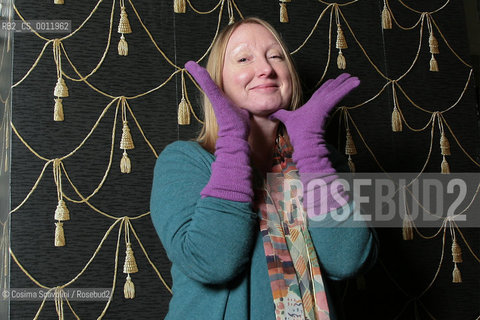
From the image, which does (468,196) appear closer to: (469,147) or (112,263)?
(469,147)

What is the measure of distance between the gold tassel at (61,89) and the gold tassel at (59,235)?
0.35 m

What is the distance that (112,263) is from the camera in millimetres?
1301

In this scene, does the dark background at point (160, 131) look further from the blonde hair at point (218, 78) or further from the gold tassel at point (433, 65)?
the blonde hair at point (218, 78)

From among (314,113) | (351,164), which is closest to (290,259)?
(314,113)

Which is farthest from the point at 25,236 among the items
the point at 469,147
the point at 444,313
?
the point at 469,147

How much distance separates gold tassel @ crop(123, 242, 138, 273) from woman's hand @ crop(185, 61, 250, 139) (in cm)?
55

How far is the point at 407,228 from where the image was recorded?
5.02ft

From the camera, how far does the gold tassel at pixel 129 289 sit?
1.29 m

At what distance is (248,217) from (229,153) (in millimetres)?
126

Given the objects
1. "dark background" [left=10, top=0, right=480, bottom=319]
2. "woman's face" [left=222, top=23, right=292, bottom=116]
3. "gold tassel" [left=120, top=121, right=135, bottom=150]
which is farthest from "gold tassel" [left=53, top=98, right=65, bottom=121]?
"woman's face" [left=222, top=23, right=292, bottom=116]

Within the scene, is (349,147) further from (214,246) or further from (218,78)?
(214,246)

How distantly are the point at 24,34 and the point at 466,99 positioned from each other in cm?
140

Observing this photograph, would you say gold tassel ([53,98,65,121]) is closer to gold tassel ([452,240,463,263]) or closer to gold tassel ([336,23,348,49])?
gold tassel ([336,23,348,49])

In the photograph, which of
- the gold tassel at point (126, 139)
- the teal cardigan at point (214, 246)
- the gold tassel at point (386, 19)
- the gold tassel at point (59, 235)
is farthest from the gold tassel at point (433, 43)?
the gold tassel at point (59, 235)
